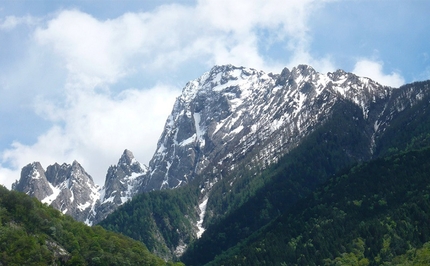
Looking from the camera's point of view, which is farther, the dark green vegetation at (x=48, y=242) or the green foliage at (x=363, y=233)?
the green foliage at (x=363, y=233)

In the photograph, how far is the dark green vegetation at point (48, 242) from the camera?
116 m

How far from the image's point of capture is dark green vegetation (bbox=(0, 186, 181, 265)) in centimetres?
11619

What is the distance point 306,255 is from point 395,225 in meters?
27.8

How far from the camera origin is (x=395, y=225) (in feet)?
538

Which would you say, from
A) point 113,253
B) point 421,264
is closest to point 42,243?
point 113,253

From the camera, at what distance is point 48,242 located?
12719 centimetres

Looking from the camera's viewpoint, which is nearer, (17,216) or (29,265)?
(29,265)

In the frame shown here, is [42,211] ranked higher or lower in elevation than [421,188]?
higher

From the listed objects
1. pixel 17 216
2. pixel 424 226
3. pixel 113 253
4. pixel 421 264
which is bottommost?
pixel 421 264

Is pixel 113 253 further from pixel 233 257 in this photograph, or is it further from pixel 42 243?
pixel 233 257

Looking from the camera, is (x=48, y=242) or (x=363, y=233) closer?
(x=48, y=242)

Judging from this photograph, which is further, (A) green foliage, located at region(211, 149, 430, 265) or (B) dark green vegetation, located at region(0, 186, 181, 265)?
(A) green foliage, located at region(211, 149, 430, 265)

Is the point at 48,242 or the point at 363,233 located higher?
the point at 48,242

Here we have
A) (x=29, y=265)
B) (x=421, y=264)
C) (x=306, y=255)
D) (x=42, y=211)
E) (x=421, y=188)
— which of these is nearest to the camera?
(x=29, y=265)
